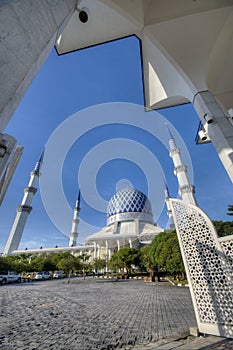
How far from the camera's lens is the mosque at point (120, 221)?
30.6 meters

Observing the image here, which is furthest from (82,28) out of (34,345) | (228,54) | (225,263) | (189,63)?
(34,345)

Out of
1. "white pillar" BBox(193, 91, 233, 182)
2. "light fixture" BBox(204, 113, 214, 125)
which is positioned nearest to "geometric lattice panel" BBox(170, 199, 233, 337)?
"white pillar" BBox(193, 91, 233, 182)

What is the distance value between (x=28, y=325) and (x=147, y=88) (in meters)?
8.65

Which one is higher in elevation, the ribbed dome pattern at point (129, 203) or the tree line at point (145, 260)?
the ribbed dome pattern at point (129, 203)

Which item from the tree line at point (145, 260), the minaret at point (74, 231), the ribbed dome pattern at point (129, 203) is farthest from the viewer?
the minaret at point (74, 231)

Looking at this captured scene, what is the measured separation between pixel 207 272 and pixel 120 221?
38.1 meters

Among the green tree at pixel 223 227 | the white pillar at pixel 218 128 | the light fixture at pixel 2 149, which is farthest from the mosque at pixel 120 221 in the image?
the light fixture at pixel 2 149

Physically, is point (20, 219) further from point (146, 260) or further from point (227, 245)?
point (227, 245)

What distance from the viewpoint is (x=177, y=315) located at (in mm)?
4242

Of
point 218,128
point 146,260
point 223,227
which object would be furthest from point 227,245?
point 146,260

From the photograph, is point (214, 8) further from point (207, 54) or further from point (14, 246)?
point (14, 246)

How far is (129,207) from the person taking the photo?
4078 centimetres

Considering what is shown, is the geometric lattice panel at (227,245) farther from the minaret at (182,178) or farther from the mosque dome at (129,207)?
the mosque dome at (129,207)

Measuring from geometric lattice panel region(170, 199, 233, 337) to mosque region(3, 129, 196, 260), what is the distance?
88.0 ft
